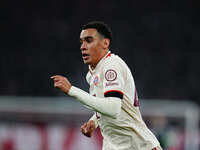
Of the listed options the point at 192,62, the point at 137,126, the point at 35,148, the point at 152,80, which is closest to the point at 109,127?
the point at 137,126

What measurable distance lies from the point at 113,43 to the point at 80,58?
1.10 metres

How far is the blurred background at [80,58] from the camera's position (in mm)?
11469

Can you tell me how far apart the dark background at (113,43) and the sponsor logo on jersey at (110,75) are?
32.6ft

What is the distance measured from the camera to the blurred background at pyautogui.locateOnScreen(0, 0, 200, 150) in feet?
37.6

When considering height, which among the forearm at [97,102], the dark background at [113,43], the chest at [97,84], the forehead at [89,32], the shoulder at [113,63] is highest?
Answer: the dark background at [113,43]

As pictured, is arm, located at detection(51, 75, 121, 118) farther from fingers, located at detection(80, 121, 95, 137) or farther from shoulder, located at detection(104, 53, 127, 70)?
fingers, located at detection(80, 121, 95, 137)

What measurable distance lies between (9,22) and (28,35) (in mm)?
814

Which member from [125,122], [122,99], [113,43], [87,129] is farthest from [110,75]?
[113,43]

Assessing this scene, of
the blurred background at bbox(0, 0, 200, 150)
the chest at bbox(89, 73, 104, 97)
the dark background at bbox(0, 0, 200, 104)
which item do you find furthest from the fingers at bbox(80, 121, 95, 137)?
the dark background at bbox(0, 0, 200, 104)

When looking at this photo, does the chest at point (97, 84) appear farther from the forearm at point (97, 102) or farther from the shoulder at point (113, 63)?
the forearm at point (97, 102)

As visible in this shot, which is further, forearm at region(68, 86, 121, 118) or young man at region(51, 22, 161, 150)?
young man at region(51, 22, 161, 150)

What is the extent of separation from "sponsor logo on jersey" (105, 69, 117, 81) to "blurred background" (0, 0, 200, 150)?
290 inches

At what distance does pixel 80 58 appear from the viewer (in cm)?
1534

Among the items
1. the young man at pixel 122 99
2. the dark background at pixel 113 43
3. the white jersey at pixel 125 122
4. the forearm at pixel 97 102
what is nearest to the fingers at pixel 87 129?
the young man at pixel 122 99
